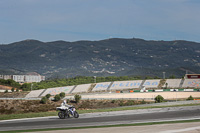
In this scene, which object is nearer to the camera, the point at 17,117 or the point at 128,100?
the point at 17,117

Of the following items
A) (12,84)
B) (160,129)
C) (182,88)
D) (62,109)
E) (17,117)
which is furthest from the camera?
(12,84)

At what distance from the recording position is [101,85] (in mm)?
158625

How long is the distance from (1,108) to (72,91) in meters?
55.0

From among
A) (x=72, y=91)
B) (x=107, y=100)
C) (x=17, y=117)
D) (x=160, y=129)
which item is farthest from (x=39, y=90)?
(x=160, y=129)

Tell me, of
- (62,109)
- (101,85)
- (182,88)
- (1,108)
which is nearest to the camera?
(62,109)

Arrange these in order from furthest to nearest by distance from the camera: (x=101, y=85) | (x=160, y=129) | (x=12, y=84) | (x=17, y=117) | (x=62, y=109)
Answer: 1. (x=12, y=84)
2. (x=101, y=85)
3. (x=17, y=117)
4. (x=62, y=109)
5. (x=160, y=129)

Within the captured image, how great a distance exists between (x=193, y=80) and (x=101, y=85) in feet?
145

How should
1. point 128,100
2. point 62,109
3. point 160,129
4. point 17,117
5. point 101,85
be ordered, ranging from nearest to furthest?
point 160,129 → point 62,109 → point 17,117 → point 128,100 → point 101,85

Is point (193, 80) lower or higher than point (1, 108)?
higher

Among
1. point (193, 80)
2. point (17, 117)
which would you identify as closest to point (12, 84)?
point (193, 80)

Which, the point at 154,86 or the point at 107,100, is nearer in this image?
the point at 107,100

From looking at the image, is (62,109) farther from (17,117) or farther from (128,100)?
(128,100)

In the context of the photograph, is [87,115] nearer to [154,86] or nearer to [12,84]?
[154,86]

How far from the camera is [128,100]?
4279 inches
